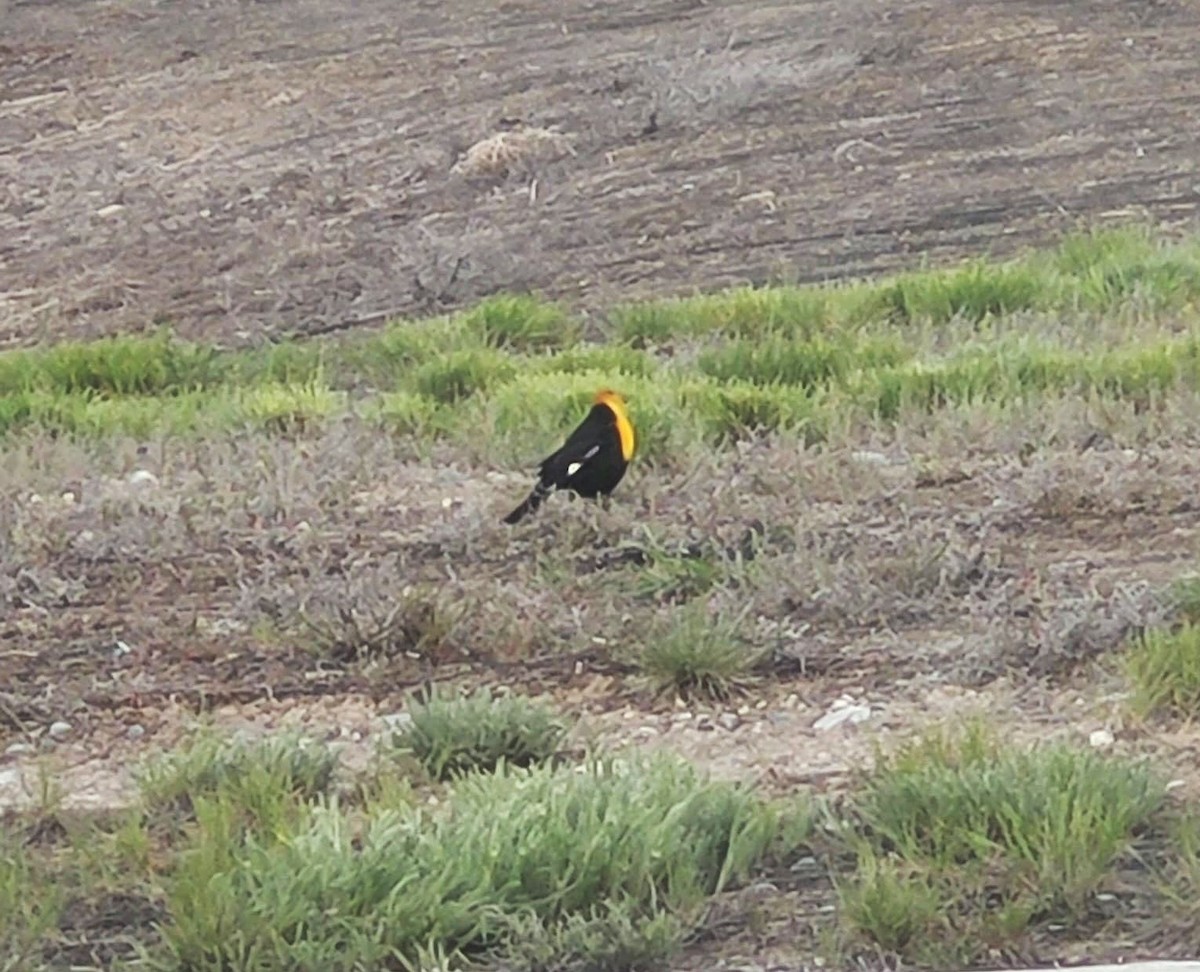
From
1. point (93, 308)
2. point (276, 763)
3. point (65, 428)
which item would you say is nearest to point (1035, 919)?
point (276, 763)

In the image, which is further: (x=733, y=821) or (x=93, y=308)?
(x=93, y=308)

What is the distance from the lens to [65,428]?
732 centimetres

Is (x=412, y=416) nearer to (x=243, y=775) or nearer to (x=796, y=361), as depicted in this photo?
(x=796, y=361)

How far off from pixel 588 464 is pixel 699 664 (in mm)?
1322

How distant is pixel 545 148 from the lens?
12.3 m

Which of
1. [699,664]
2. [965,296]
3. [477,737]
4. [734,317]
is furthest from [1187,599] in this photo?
[734,317]

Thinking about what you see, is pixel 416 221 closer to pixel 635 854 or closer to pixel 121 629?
pixel 121 629

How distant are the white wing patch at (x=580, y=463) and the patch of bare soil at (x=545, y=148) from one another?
4.40 metres

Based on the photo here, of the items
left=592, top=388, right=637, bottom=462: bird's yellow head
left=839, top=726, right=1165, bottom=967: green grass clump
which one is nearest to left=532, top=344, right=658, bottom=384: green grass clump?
left=592, top=388, right=637, bottom=462: bird's yellow head

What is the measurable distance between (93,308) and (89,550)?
16.9 ft

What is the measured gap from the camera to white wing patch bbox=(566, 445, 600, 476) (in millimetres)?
5672

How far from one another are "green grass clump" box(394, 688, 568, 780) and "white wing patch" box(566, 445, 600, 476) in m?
1.60

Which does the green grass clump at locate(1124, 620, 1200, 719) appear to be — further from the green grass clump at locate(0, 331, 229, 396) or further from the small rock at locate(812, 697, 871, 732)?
the green grass clump at locate(0, 331, 229, 396)

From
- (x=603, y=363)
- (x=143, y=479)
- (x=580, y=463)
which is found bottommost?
(x=603, y=363)
